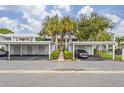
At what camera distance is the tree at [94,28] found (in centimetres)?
5274

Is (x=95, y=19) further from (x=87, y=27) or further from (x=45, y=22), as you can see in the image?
(x=45, y=22)

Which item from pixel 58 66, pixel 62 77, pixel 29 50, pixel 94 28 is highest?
pixel 94 28

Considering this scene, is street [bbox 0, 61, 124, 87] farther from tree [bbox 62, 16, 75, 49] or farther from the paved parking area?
tree [bbox 62, 16, 75, 49]

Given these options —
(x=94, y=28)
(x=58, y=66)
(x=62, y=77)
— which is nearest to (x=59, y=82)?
(x=62, y=77)

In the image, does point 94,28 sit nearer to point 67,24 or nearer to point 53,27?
point 67,24

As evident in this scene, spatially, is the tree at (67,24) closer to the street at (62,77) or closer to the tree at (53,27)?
the tree at (53,27)

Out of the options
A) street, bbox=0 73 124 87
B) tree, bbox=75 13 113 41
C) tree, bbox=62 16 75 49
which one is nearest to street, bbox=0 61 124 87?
street, bbox=0 73 124 87

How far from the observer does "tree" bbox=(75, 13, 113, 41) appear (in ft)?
173

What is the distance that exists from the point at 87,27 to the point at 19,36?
1619cm

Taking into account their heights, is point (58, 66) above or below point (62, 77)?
above

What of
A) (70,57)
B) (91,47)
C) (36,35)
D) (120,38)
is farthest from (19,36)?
(120,38)

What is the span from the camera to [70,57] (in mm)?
31547

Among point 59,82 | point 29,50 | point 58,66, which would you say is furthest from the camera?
point 29,50

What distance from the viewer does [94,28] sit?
2084 inches
